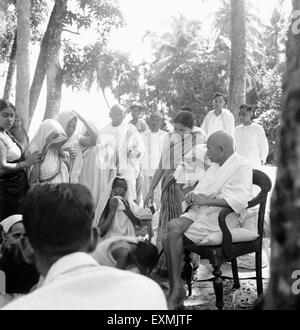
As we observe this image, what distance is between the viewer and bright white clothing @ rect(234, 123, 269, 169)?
29.3 feet

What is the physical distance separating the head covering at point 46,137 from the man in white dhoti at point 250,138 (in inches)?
159

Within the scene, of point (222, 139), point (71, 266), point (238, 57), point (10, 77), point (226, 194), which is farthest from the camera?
point (10, 77)

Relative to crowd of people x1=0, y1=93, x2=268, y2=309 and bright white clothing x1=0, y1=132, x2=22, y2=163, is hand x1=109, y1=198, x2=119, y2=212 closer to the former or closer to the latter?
crowd of people x1=0, y1=93, x2=268, y2=309

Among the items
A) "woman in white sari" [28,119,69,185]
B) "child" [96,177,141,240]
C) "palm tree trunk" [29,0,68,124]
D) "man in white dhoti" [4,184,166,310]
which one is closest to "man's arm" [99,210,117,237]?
"child" [96,177,141,240]

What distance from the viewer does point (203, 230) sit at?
15.5 ft

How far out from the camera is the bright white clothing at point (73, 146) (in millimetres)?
6371

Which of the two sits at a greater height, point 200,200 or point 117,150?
point 117,150

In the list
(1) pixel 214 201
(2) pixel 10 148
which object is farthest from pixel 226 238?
(2) pixel 10 148

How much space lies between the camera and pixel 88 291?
4.86 feet

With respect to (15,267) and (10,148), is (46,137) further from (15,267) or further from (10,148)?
(15,267)

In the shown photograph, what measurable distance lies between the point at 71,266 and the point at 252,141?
25.1ft

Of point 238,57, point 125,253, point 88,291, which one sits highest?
point 238,57

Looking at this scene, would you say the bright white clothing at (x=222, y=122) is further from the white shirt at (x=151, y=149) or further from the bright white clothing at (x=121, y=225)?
the bright white clothing at (x=121, y=225)

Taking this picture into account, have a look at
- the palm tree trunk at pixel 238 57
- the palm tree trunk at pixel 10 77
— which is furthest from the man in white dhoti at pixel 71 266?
the palm tree trunk at pixel 10 77
